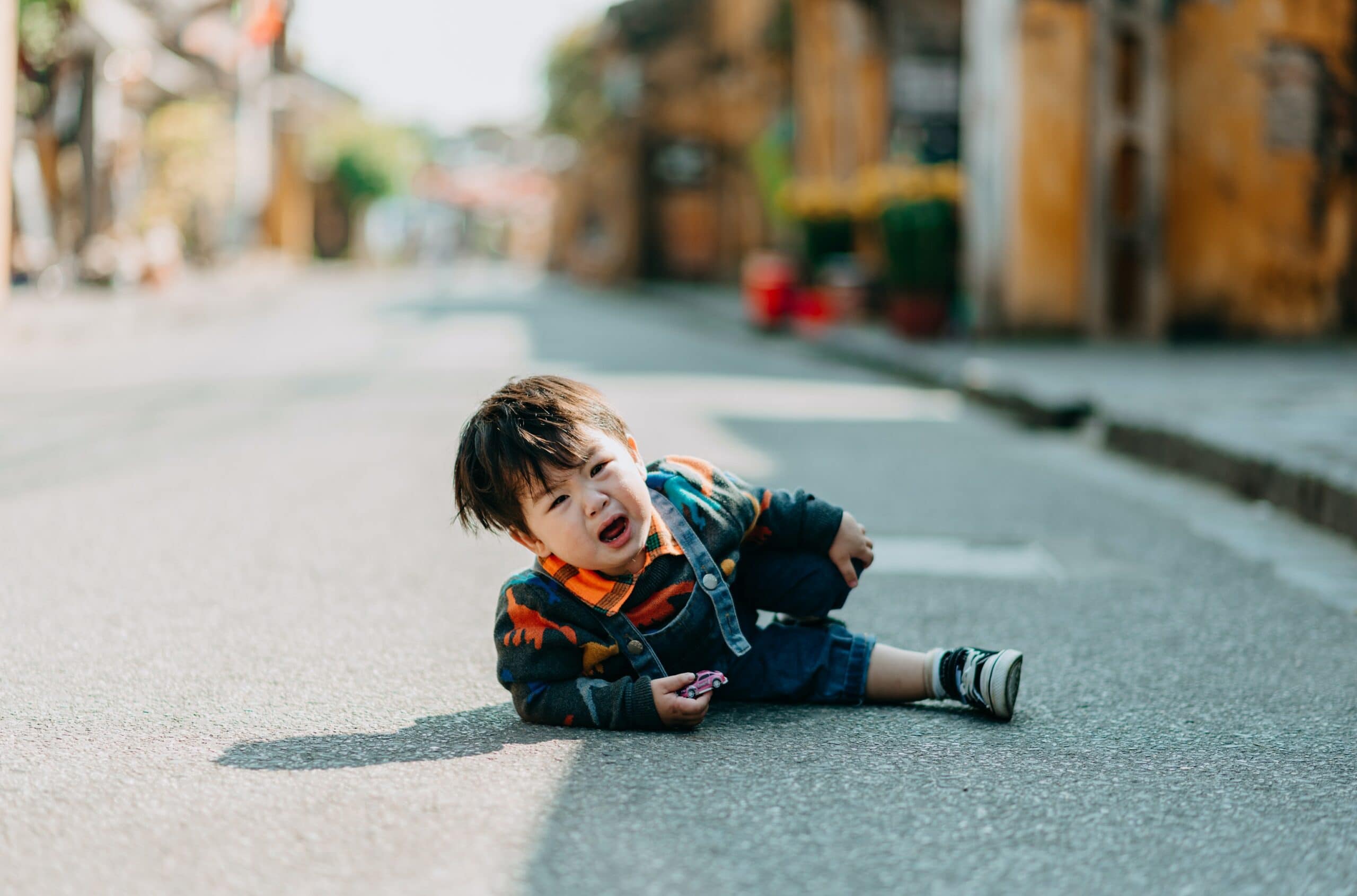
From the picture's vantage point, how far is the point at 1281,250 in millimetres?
12031

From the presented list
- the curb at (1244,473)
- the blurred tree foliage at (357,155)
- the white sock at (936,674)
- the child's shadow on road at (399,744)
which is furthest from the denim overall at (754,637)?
the blurred tree foliage at (357,155)

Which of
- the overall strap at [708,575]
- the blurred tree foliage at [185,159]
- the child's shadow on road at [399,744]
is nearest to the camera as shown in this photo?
the child's shadow on road at [399,744]

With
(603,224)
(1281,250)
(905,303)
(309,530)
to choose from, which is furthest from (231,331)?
(603,224)

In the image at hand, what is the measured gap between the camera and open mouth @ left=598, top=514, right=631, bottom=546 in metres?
2.73

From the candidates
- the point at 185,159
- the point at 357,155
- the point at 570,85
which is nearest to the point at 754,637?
the point at 185,159

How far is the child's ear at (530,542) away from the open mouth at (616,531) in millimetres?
116

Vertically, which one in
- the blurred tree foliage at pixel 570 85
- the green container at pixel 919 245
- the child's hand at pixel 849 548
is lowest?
the child's hand at pixel 849 548

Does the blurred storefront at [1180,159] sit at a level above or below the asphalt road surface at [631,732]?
above

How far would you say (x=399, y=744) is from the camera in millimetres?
2672

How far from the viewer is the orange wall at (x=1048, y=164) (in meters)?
12.0

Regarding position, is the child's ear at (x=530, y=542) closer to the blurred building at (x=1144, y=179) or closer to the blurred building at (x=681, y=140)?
the blurred building at (x=1144, y=179)

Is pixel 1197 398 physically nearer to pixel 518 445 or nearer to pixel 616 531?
pixel 616 531

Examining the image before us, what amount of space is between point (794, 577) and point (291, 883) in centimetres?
130

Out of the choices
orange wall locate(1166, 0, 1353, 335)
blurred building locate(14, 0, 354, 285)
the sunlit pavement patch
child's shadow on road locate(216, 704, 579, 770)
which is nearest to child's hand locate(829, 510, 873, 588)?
child's shadow on road locate(216, 704, 579, 770)
